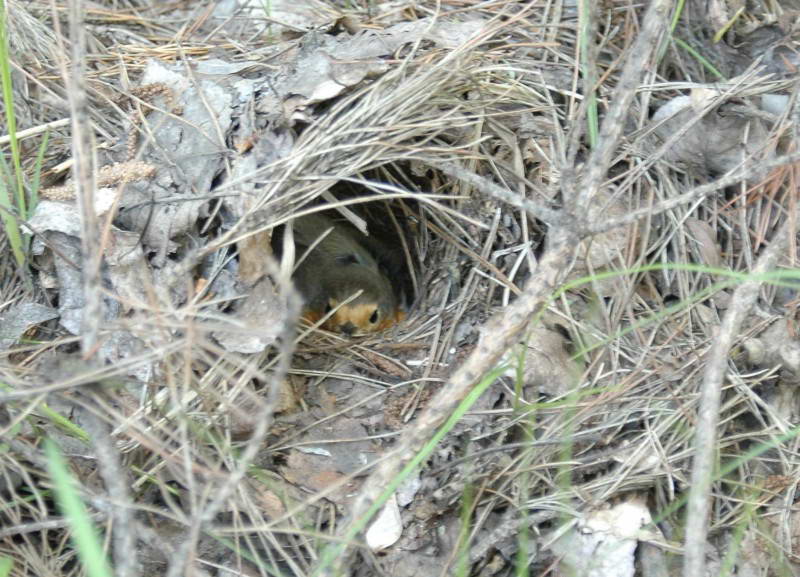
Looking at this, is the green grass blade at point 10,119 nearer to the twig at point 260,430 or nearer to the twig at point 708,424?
the twig at point 260,430

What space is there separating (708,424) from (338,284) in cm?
247

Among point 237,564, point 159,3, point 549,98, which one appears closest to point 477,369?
point 237,564

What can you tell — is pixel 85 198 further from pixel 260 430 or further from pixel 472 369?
pixel 472 369

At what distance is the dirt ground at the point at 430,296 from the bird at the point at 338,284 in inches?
13.8

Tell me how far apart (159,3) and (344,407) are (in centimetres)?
237

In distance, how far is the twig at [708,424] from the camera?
6.91 ft

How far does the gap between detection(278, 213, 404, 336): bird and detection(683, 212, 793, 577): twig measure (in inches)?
74.2

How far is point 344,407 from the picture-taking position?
324cm

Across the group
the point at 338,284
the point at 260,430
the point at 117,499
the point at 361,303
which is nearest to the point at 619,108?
the point at 260,430

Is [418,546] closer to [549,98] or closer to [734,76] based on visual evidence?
[549,98]

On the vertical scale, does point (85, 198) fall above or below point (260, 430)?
above

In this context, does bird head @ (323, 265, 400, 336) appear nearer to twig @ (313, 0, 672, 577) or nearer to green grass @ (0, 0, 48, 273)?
green grass @ (0, 0, 48, 273)

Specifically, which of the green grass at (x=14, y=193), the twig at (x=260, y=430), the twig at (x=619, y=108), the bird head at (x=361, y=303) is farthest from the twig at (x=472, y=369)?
the bird head at (x=361, y=303)

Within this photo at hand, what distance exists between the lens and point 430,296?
383 centimetres
